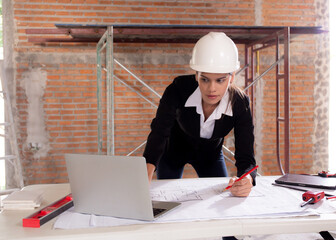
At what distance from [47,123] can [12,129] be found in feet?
1.38

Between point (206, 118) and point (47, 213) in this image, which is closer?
point (47, 213)

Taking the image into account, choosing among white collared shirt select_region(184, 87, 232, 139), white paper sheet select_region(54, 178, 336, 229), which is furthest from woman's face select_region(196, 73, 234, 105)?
white paper sheet select_region(54, 178, 336, 229)

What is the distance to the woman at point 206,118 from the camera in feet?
5.73

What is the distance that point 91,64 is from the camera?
4.36 m

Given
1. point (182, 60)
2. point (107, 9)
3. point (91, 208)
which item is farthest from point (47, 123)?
point (91, 208)

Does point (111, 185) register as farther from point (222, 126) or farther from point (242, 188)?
point (222, 126)

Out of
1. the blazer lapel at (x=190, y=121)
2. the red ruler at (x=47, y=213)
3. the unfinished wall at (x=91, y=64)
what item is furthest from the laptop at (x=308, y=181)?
the unfinished wall at (x=91, y=64)

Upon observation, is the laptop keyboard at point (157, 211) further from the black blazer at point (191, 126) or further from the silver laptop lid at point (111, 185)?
the black blazer at point (191, 126)

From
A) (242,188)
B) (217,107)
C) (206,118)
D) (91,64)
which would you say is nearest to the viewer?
(242,188)

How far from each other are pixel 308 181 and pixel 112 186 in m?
0.95

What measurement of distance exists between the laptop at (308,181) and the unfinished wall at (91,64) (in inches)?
115

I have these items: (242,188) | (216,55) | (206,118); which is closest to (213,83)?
(216,55)

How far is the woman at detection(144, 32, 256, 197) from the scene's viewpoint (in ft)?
5.73

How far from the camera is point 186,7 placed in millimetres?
4477
